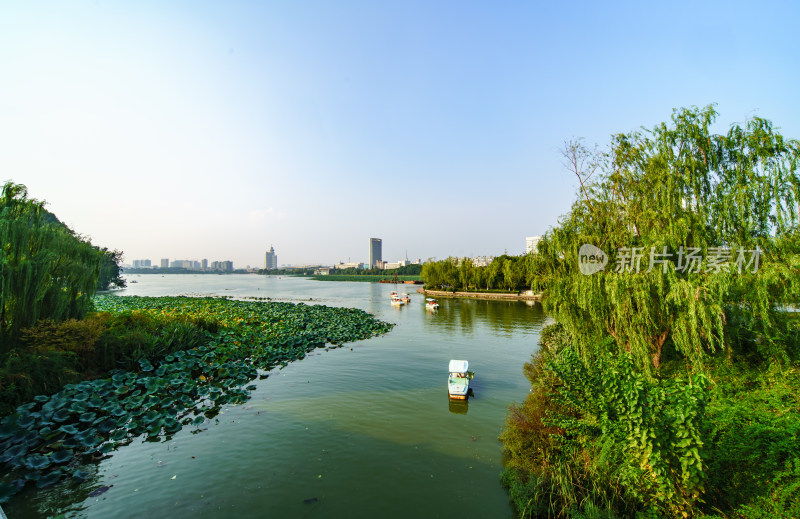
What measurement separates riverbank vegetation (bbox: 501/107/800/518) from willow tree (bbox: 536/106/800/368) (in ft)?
0.16

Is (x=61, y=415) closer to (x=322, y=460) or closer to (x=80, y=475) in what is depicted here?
(x=80, y=475)

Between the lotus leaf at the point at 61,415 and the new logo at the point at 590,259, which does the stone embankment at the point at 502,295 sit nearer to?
the new logo at the point at 590,259

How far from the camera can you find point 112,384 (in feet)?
41.8

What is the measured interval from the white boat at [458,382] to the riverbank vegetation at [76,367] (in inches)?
317

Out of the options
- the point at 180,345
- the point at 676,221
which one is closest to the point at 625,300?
the point at 676,221

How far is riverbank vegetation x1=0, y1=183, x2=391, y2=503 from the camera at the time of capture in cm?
927

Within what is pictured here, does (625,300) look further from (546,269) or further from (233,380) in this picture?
(233,380)

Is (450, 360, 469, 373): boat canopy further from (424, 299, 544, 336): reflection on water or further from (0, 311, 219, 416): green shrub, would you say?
(424, 299, 544, 336): reflection on water

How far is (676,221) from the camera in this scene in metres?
12.0

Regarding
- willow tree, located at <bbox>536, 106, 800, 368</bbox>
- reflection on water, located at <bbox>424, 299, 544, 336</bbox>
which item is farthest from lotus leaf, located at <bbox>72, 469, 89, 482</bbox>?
reflection on water, located at <bbox>424, 299, 544, 336</bbox>

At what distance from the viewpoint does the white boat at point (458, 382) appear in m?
14.3

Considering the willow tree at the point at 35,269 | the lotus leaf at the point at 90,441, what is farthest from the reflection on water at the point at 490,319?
the lotus leaf at the point at 90,441

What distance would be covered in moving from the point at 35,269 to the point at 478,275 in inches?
2573

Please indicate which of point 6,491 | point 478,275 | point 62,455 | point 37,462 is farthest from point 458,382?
point 478,275
